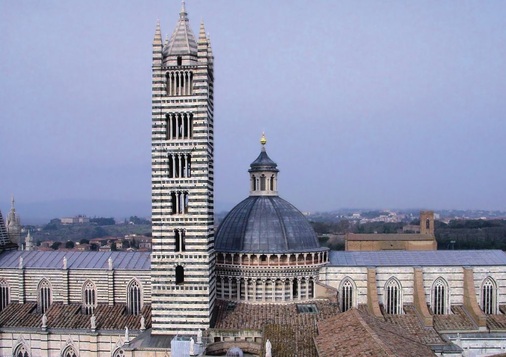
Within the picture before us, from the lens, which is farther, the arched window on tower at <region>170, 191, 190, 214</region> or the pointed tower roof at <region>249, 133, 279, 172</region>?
the pointed tower roof at <region>249, 133, 279, 172</region>

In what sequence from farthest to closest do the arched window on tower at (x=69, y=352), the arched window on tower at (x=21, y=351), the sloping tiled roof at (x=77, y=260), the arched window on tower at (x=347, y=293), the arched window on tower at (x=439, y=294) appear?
the sloping tiled roof at (x=77, y=260) < the arched window on tower at (x=439, y=294) < the arched window on tower at (x=347, y=293) < the arched window on tower at (x=21, y=351) < the arched window on tower at (x=69, y=352)

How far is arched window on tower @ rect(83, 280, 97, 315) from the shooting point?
40.0m

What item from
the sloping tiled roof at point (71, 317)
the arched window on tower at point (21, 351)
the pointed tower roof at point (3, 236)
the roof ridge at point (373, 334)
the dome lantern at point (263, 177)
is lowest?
the arched window on tower at point (21, 351)

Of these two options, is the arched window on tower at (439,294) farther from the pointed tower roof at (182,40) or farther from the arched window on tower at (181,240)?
the pointed tower roof at (182,40)

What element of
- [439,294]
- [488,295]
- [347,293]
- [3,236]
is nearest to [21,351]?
[3,236]

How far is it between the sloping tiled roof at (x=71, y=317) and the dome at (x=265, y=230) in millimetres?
8338

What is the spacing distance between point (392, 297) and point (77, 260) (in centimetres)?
2418

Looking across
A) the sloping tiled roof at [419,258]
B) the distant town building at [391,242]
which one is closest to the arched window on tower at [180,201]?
the sloping tiled roof at [419,258]

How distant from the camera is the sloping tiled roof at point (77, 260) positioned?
40.9 meters

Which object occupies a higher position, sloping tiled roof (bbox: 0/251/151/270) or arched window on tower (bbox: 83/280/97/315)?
sloping tiled roof (bbox: 0/251/151/270)

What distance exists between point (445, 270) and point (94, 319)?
25034mm

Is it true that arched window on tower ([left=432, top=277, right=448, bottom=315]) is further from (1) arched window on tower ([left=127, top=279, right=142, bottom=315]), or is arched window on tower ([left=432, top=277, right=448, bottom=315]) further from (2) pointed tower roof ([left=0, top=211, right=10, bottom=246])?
(2) pointed tower roof ([left=0, top=211, right=10, bottom=246])

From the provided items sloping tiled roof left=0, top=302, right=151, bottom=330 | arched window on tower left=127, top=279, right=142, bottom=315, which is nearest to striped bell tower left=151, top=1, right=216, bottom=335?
sloping tiled roof left=0, top=302, right=151, bottom=330

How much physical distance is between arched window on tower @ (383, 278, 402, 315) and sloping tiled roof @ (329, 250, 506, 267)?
143cm
